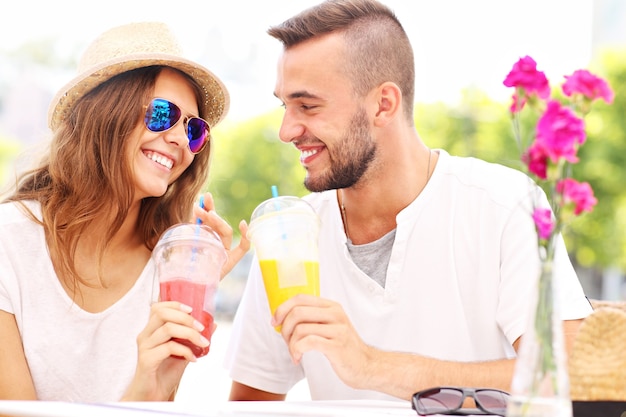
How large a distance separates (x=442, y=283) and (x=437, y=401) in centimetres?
110

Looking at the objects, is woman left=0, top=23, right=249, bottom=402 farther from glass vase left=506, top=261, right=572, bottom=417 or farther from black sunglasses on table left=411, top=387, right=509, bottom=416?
glass vase left=506, top=261, right=572, bottom=417

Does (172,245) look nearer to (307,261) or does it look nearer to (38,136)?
(307,261)

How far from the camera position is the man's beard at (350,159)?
3.27m

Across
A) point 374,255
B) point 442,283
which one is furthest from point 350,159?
point 442,283

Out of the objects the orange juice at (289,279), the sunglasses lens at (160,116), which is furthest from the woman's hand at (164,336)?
the sunglasses lens at (160,116)

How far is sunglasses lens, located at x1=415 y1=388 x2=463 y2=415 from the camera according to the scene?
6.68 ft

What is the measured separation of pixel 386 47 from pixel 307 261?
1431mm

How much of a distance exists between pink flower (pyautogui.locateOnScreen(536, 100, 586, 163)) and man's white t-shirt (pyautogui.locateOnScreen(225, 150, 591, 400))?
1496 millimetres

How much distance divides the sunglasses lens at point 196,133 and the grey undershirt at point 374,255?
70 centimetres

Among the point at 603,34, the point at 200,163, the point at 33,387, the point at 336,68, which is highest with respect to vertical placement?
the point at 603,34

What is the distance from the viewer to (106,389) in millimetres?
3020

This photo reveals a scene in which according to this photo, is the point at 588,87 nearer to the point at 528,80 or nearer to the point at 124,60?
the point at 528,80

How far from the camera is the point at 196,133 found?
3.15 m

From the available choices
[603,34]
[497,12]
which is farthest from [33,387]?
[603,34]
